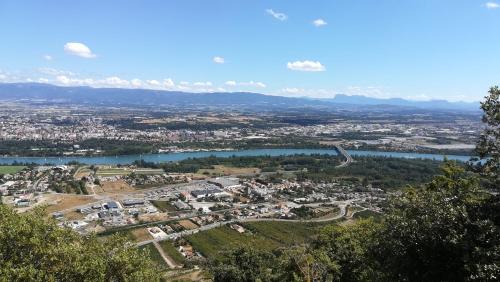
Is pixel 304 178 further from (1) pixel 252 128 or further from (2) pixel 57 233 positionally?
(1) pixel 252 128

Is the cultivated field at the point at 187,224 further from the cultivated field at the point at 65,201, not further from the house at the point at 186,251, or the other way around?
the cultivated field at the point at 65,201

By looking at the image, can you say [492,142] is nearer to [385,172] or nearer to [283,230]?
[283,230]

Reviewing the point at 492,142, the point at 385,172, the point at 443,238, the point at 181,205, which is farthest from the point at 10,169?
the point at 492,142

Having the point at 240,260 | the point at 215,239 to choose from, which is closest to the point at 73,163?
the point at 215,239

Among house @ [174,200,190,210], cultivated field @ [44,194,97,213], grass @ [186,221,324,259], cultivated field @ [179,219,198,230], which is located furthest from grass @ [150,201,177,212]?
grass @ [186,221,324,259]

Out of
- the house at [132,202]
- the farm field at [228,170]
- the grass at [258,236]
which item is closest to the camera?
the grass at [258,236]

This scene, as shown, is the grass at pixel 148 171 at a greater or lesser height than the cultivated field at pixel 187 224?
lesser

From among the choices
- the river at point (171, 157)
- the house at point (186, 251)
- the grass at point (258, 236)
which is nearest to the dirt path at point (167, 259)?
the house at point (186, 251)
